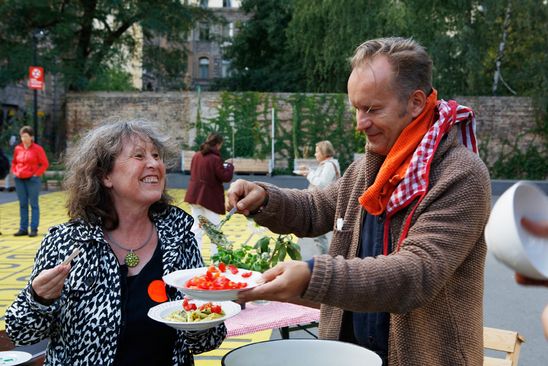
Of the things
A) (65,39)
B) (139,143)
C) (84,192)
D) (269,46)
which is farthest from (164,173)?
(269,46)

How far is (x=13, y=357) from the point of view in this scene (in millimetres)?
2490

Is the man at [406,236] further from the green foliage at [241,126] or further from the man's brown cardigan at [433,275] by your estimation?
the green foliage at [241,126]

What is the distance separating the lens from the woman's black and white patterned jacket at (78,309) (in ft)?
7.72

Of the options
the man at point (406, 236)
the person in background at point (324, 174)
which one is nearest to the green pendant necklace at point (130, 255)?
the man at point (406, 236)

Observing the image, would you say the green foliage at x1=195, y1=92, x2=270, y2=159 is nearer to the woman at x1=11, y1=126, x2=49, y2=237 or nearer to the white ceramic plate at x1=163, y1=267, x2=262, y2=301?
the woman at x1=11, y1=126, x2=49, y2=237

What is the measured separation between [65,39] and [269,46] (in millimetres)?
13708

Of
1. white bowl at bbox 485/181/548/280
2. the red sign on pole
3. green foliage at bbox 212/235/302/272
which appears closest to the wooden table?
green foliage at bbox 212/235/302/272

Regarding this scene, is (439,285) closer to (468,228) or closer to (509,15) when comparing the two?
(468,228)

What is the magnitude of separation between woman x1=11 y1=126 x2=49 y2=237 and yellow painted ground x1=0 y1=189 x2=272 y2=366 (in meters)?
0.32

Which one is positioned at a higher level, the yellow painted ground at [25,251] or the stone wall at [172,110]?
the stone wall at [172,110]

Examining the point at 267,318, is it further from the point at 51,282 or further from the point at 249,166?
the point at 249,166

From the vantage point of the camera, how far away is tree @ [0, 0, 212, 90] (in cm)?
2618

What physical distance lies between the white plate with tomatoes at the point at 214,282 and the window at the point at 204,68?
220ft

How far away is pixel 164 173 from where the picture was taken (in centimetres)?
275
